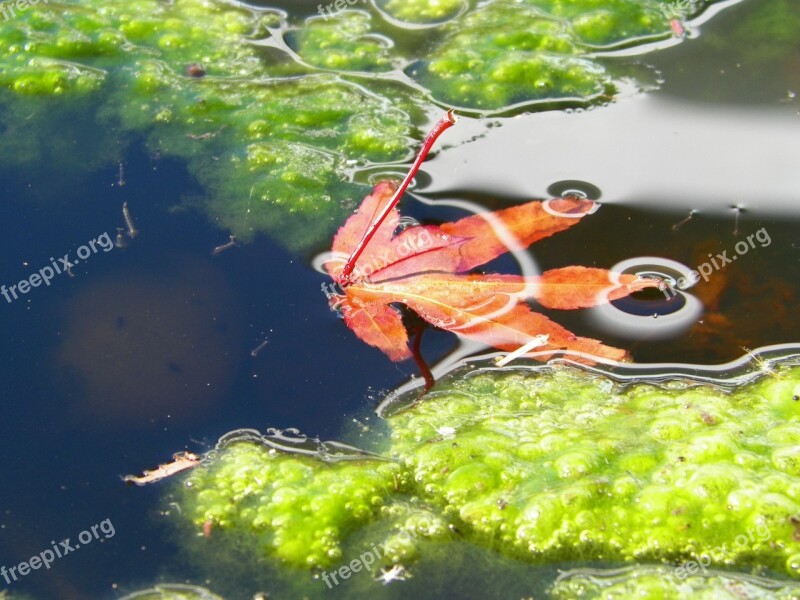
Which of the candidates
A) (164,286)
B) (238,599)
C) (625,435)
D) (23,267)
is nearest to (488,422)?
(625,435)

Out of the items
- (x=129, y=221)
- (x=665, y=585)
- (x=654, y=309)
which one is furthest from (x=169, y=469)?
(x=654, y=309)

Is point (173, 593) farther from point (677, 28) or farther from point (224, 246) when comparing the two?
point (677, 28)

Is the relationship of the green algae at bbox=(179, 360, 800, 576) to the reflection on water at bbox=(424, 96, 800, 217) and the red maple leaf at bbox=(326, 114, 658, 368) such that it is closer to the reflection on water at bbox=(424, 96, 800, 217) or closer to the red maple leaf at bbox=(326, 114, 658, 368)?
the red maple leaf at bbox=(326, 114, 658, 368)

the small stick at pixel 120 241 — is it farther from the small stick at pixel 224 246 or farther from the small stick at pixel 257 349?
the small stick at pixel 257 349

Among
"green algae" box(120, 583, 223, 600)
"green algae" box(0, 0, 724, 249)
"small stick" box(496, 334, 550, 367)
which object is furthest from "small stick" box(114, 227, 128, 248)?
"small stick" box(496, 334, 550, 367)

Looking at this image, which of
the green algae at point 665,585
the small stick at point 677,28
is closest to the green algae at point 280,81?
the small stick at point 677,28
